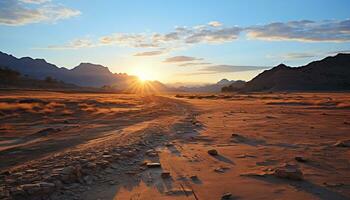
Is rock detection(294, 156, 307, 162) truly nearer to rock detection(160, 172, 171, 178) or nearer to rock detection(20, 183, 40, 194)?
rock detection(160, 172, 171, 178)

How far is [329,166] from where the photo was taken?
7930mm

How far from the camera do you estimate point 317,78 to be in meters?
122

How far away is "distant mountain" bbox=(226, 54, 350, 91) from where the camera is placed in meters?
113

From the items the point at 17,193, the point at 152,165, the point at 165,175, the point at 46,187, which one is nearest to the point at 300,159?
the point at 165,175

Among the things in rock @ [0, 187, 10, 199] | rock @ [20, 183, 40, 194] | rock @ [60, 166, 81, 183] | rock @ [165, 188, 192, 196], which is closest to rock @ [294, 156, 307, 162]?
rock @ [165, 188, 192, 196]

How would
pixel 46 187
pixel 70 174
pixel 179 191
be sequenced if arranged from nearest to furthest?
pixel 46 187
pixel 179 191
pixel 70 174

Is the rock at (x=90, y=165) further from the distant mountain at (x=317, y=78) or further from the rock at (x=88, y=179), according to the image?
the distant mountain at (x=317, y=78)

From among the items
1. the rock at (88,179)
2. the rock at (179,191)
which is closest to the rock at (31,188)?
the rock at (88,179)

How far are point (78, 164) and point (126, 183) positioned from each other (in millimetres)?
1410

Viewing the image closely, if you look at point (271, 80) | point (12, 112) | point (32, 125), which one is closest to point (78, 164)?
point (32, 125)

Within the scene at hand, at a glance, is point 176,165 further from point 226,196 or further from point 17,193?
point 17,193

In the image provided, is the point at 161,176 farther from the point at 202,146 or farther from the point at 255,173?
the point at 202,146

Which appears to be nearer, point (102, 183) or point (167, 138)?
point (102, 183)

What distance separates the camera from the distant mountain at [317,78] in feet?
372
